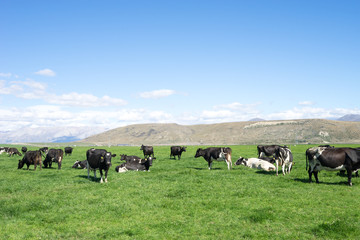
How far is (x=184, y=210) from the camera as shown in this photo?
11797 millimetres

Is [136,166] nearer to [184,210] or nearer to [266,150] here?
[184,210]

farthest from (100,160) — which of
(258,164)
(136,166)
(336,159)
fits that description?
(336,159)

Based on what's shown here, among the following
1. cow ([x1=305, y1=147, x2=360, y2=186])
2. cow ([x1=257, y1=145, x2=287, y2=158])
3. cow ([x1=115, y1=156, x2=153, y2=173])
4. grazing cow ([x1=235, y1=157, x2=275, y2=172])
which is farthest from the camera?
cow ([x1=257, y1=145, x2=287, y2=158])

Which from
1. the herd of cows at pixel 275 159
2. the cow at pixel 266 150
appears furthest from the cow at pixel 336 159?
the cow at pixel 266 150

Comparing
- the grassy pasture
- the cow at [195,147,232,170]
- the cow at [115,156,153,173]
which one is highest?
the cow at [195,147,232,170]

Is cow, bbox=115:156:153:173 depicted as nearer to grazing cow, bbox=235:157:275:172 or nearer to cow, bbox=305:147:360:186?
grazing cow, bbox=235:157:275:172

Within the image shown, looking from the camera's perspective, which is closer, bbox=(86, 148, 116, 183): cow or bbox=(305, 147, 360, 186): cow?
bbox=(305, 147, 360, 186): cow

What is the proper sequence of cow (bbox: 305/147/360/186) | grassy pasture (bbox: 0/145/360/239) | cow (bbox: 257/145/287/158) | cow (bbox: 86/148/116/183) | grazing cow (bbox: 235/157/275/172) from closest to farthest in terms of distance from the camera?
grassy pasture (bbox: 0/145/360/239)
cow (bbox: 305/147/360/186)
cow (bbox: 86/148/116/183)
grazing cow (bbox: 235/157/275/172)
cow (bbox: 257/145/287/158)

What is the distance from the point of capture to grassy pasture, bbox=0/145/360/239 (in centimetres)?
951

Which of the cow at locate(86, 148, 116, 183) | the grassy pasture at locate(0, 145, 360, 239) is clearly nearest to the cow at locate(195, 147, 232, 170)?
the grassy pasture at locate(0, 145, 360, 239)

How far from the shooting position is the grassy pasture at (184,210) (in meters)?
9.51

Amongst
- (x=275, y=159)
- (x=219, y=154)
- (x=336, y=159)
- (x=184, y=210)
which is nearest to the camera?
(x=184, y=210)

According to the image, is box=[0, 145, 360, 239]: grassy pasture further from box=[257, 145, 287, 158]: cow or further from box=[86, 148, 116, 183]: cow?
box=[257, 145, 287, 158]: cow

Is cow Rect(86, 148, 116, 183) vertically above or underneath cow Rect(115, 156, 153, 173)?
above
